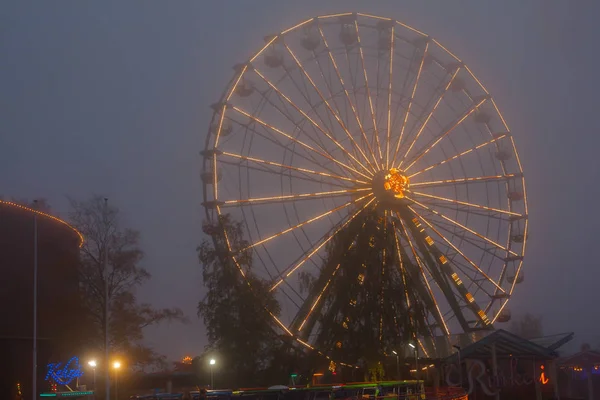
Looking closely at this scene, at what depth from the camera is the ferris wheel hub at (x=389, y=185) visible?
107 ft

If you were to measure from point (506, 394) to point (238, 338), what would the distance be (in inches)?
472

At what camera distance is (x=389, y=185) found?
108ft

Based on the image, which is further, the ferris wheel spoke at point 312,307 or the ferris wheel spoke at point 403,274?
the ferris wheel spoke at point 312,307

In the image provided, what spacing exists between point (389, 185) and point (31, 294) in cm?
1558

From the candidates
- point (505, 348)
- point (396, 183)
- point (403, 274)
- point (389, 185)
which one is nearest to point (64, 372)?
point (403, 274)

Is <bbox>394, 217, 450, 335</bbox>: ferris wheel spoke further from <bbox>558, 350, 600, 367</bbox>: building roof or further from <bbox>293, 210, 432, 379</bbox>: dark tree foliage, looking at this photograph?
<bbox>558, 350, 600, 367</bbox>: building roof

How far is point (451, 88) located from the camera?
37.6 m

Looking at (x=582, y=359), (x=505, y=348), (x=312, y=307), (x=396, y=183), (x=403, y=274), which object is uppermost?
(x=396, y=183)

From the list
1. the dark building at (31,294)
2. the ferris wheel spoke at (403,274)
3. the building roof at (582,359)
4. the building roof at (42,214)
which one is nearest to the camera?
the ferris wheel spoke at (403,274)

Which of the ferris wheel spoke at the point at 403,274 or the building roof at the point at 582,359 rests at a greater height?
the ferris wheel spoke at the point at 403,274

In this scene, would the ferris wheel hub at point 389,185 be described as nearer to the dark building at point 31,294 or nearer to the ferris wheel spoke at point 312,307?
the ferris wheel spoke at point 312,307

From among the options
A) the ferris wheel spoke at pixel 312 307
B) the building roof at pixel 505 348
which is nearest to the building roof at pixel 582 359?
the building roof at pixel 505 348

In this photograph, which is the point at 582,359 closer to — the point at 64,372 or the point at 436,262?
the point at 436,262

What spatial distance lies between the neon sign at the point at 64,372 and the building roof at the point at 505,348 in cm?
1613
